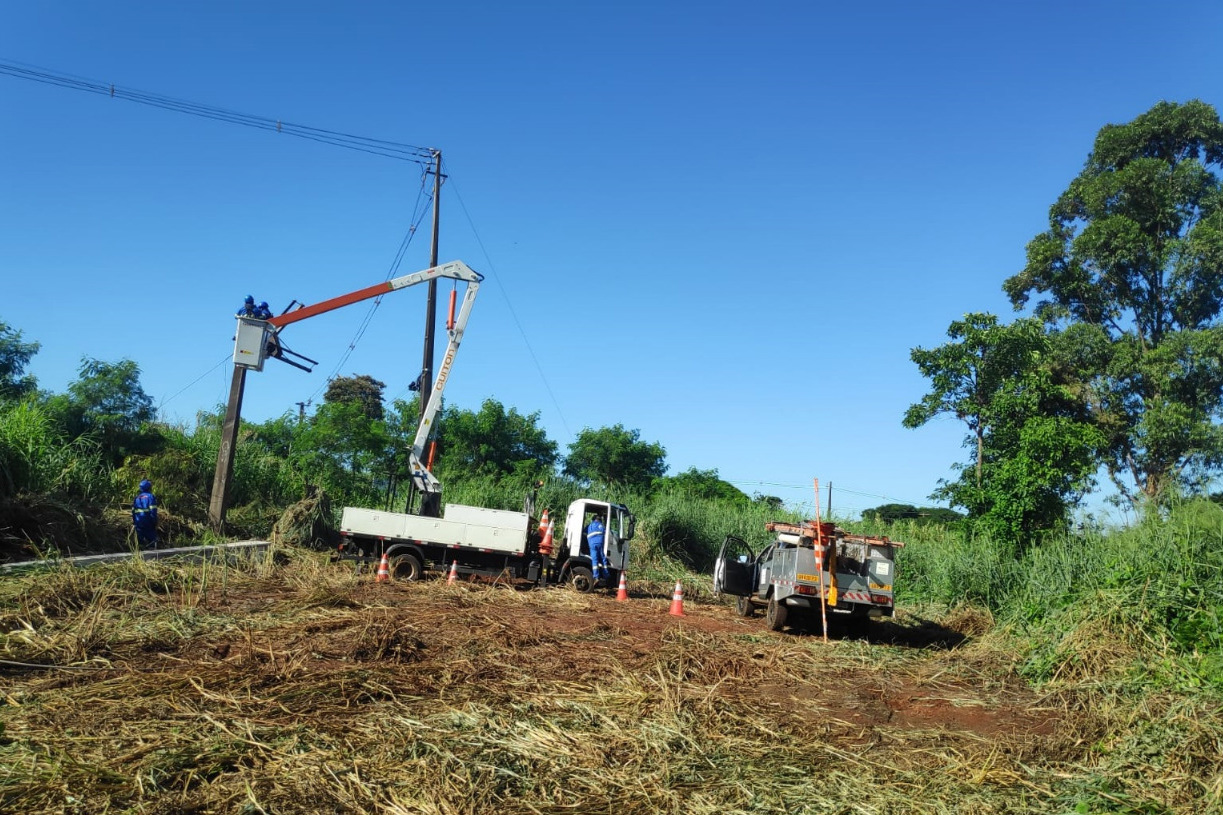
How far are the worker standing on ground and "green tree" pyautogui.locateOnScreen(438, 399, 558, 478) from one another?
2049 centimetres

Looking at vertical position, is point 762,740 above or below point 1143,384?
below

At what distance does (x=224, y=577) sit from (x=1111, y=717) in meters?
11.2

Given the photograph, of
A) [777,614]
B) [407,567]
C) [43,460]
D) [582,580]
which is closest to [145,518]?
[43,460]

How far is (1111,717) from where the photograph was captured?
7.70 metres

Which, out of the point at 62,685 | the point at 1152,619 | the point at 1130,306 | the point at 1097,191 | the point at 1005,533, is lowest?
the point at 62,685

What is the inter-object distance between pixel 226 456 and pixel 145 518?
373 cm

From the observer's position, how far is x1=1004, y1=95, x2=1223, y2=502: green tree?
84.8ft

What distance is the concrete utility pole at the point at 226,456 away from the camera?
18656 millimetres

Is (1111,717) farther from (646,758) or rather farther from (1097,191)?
(1097,191)

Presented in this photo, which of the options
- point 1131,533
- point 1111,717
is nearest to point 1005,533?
point 1131,533

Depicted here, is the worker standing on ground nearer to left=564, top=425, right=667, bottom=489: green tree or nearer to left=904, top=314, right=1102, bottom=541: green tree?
left=904, top=314, right=1102, bottom=541: green tree

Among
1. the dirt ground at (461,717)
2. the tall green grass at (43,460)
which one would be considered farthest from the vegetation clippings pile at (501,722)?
the tall green grass at (43,460)

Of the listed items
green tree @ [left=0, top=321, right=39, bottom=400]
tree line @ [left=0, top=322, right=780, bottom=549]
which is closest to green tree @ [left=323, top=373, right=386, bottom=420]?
tree line @ [left=0, top=322, right=780, bottom=549]

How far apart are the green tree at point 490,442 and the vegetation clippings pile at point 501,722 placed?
83.7 ft
